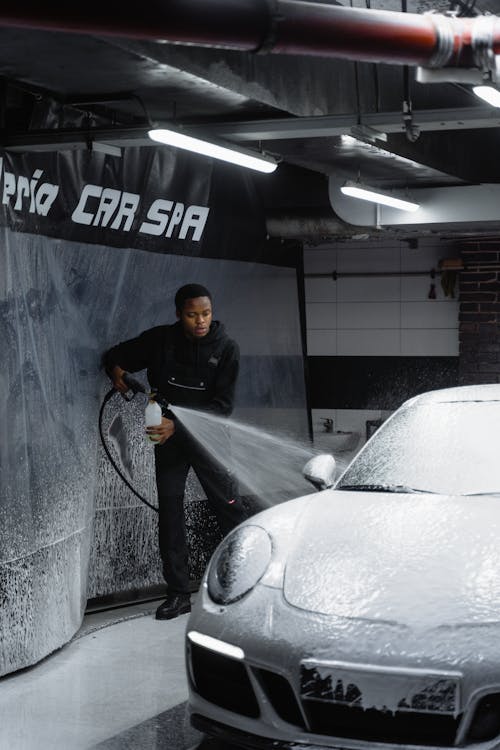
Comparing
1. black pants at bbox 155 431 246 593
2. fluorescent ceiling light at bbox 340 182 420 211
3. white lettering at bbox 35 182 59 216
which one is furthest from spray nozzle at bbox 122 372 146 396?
fluorescent ceiling light at bbox 340 182 420 211

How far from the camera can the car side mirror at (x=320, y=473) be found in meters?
4.82

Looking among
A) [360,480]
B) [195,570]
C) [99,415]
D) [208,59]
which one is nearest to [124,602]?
[195,570]

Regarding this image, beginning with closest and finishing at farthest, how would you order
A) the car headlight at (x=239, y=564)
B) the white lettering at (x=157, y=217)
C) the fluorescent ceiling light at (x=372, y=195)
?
the car headlight at (x=239, y=564)
the white lettering at (x=157, y=217)
the fluorescent ceiling light at (x=372, y=195)

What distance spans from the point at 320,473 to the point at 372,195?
371 cm

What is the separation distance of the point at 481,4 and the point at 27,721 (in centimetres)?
412

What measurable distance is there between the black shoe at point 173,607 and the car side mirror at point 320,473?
6.92 ft

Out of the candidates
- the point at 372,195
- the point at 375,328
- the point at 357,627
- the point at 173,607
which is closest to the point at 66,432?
the point at 173,607

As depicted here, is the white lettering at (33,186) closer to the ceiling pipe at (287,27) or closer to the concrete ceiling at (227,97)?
the concrete ceiling at (227,97)

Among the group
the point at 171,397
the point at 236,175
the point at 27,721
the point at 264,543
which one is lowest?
the point at 27,721

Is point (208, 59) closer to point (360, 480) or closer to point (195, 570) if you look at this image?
point (360, 480)

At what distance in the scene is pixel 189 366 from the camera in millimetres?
6828

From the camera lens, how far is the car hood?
3.67 metres

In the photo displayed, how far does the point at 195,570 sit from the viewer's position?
7.83 meters

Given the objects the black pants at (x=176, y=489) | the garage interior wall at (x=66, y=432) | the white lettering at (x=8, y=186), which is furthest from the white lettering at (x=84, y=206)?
the black pants at (x=176, y=489)
